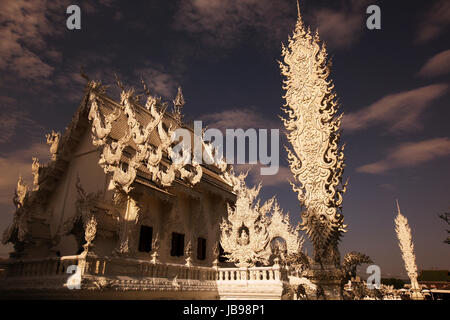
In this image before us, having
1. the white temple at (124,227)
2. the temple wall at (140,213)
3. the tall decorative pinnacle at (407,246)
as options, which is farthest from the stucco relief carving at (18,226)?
the tall decorative pinnacle at (407,246)

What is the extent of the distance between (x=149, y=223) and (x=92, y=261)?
3890 millimetres

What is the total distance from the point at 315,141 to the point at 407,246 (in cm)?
2990

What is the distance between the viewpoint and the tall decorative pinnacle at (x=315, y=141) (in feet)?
20.2

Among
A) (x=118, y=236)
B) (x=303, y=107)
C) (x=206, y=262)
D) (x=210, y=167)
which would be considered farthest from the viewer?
(x=210, y=167)

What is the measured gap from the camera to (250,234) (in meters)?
11.6

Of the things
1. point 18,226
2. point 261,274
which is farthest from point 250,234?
point 18,226

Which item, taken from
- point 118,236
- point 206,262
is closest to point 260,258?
point 206,262

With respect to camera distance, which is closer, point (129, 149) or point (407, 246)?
point (129, 149)

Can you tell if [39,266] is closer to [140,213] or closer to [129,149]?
[140,213]

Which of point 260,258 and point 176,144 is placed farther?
point 176,144

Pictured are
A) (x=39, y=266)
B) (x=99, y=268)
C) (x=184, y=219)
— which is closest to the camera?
(x=99, y=268)
